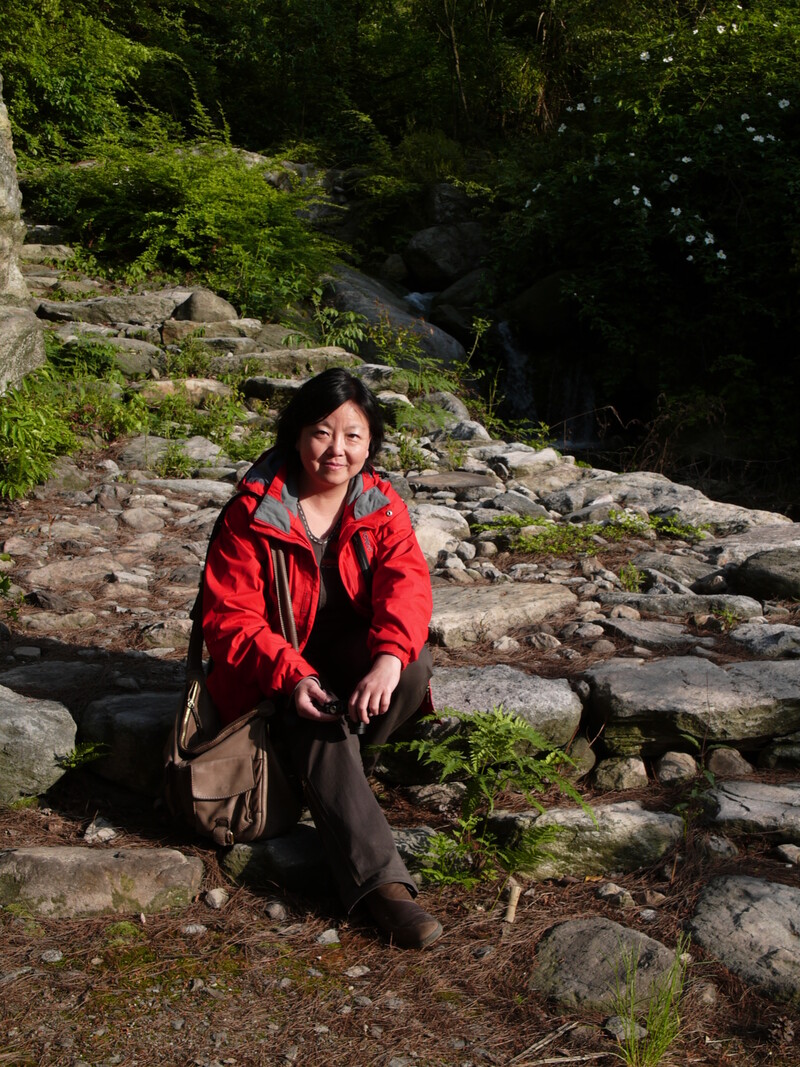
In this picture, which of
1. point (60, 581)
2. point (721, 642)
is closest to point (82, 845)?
point (60, 581)

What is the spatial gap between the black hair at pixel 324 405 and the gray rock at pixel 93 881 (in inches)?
50.9

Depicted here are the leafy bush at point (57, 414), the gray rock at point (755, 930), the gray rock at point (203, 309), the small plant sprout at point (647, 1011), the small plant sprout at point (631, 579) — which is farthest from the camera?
the gray rock at point (203, 309)

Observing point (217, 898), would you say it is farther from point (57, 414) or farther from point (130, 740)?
point (57, 414)

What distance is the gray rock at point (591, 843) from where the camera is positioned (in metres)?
2.78

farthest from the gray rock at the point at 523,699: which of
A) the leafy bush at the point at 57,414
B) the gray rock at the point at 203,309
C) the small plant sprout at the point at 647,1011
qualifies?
the gray rock at the point at 203,309

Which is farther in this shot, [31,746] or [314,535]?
[314,535]

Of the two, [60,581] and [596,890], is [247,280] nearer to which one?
[60,581]

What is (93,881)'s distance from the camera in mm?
2508

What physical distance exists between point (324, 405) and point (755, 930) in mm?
1877

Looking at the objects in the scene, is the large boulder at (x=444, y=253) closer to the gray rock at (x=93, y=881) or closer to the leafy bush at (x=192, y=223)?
the leafy bush at (x=192, y=223)

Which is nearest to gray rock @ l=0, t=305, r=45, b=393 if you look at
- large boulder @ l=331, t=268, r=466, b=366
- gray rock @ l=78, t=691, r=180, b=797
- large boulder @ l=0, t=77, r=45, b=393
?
large boulder @ l=0, t=77, r=45, b=393

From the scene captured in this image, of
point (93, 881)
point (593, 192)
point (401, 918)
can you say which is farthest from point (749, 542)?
point (593, 192)

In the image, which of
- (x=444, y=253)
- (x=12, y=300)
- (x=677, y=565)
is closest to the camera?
(x=677, y=565)

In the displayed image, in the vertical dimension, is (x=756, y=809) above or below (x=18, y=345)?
below
